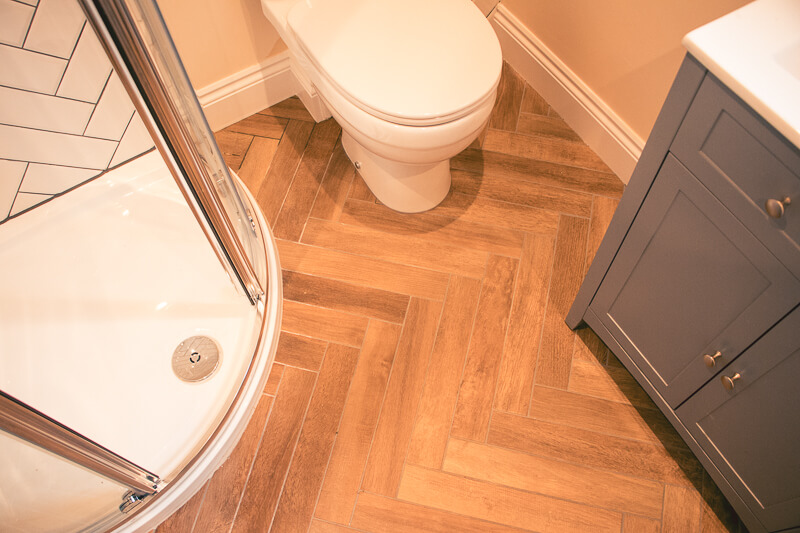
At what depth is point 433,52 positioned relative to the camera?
1.17 meters

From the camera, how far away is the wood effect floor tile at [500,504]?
3.77 ft

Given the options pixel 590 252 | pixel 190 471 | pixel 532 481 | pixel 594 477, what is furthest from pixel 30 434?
pixel 590 252

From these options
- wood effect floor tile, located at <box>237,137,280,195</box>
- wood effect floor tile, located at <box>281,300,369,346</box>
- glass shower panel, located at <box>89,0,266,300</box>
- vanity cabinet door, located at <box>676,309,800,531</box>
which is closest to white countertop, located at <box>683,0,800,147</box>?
vanity cabinet door, located at <box>676,309,800,531</box>

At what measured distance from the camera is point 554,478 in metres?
1.19

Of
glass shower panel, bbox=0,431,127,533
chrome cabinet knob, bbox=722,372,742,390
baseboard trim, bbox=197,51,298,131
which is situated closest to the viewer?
chrome cabinet knob, bbox=722,372,742,390

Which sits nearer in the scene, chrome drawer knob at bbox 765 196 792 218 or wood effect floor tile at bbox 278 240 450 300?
chrome drawer knob at bbox 765 196 792 218

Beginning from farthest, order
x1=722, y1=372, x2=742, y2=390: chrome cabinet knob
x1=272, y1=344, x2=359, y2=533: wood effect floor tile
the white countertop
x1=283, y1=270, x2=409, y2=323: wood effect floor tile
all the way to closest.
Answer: x1=283, y1=270, x2=409, y2=323: wood effect floor tile < x1=272, y1=344, x2=359, y2=533: wood effect floor tile < x1=722, y1=372, x2=742, y2=390: chrome cabinet knob < the white countertop

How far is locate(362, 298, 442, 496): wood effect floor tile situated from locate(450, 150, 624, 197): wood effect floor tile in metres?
0.45

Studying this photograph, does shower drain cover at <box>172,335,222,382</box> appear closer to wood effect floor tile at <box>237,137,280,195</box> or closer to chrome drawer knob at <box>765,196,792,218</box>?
wood effect floor tile at <box>237,137,280,195</box>

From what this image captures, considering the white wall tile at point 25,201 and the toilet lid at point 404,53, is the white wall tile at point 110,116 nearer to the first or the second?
the white wall tile at point 25,201

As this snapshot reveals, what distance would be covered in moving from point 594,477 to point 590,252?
55 centimetres

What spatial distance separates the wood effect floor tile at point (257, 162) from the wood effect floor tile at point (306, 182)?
0.30 feet

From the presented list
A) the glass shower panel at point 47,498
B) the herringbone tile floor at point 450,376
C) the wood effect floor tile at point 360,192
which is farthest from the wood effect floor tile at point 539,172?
the glass shower panel at point 47,498

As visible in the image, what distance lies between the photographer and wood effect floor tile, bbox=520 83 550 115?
1.69m
